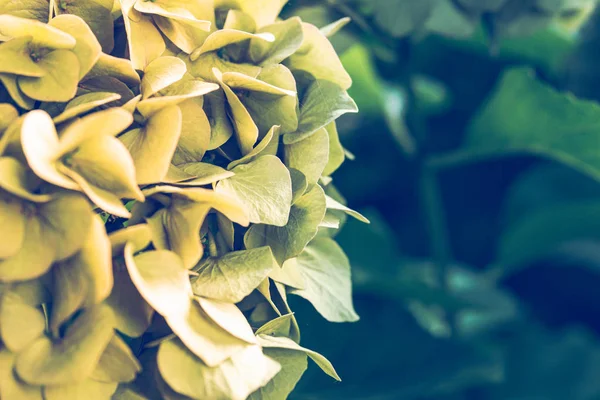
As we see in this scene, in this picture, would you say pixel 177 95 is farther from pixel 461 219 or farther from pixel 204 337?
pixel 461 219

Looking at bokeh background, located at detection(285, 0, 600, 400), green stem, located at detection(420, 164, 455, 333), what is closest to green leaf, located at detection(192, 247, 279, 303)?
bokeh background, located at detection(285, 0, 600, 400)

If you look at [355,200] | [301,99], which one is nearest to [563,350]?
[355,200]

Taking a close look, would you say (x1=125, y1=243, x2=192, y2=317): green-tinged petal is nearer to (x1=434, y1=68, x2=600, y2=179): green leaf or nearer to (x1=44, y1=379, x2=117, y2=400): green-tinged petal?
(x1=44, y1=379, x2=117, y2=400): green-tinged petal

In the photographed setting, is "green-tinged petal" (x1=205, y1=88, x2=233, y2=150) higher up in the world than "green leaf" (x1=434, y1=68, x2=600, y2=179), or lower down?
lower down

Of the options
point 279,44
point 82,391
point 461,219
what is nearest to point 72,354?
point 82,391

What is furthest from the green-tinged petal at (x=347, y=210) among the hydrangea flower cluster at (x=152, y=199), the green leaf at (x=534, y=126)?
the green leaf at (x=534, y=126)

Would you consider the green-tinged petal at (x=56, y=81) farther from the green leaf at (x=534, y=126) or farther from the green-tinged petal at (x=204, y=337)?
the green leaf at (x=534, y=126)
